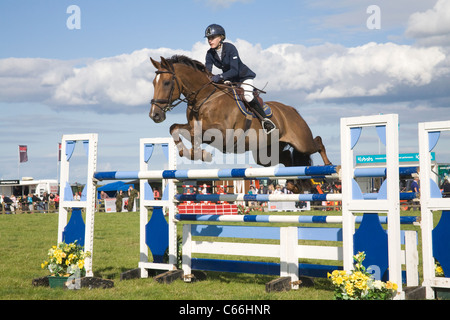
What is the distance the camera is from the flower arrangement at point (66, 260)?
5.11 meters

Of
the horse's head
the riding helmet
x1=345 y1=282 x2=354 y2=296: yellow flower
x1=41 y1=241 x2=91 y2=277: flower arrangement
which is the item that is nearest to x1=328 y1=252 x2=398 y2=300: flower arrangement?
x1=345 y1=282 x2=354 y2=296: yellow flower

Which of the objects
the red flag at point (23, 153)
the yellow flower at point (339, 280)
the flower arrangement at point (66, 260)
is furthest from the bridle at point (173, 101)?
the red flag at point (23, 153)

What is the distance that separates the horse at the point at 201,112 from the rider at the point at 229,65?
11 cm

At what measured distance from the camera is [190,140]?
584cm

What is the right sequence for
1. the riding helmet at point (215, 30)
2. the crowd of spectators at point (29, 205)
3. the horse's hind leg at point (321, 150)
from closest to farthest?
the riding helmet at point (215, 30) → the horse's hind leg at point (321, 150) → the crowd of spectators at point (29, 205)

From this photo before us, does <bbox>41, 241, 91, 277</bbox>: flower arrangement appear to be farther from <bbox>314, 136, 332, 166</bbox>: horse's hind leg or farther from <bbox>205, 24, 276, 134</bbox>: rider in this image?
<bbox>314, 136, 332, 166</bbox>: horse's hind leg

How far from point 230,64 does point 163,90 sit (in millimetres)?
870

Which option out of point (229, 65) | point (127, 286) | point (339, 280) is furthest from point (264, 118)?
point (339, 280)

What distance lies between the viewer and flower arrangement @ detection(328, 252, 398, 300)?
3.66m

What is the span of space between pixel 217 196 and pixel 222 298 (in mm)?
1145

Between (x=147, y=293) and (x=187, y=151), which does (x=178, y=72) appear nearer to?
(x=187, y=151)

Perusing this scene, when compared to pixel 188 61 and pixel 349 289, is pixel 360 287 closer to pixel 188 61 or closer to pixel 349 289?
pixel 349 289

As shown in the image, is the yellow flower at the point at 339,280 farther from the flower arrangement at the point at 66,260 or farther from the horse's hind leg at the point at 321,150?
the horse's hind leg at the point at 321,150
